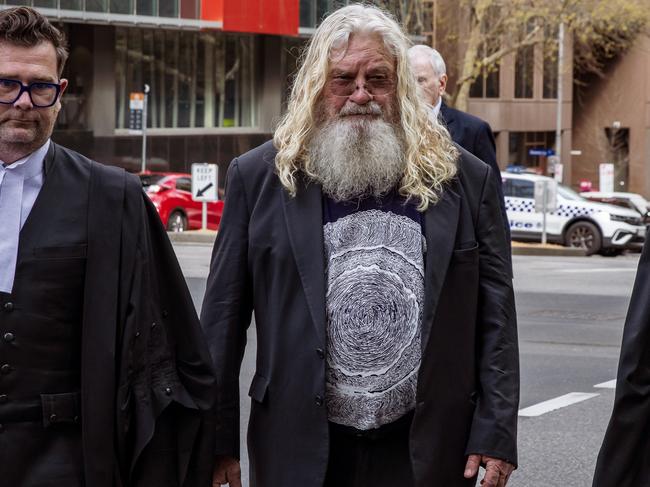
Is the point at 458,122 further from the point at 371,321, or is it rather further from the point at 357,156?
the point at 371,321

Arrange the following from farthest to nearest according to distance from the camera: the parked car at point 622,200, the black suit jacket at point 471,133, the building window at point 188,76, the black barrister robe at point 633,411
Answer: the building window at point 188,76 → the parked car at point 622,200 → the black suit jacket at point 471,133 → the black barrister robe at point 633,411

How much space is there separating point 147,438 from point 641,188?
224ft

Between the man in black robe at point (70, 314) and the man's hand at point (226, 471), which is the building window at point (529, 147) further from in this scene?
the man in black robe at point (70, 314)

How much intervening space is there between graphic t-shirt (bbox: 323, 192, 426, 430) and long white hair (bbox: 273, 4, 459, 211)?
17 cm

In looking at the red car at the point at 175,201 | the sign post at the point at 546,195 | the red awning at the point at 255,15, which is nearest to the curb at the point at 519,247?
the red car at the point at 175,201

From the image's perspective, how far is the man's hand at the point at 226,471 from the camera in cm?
391

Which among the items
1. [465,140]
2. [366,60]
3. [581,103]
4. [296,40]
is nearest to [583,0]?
[296,40]

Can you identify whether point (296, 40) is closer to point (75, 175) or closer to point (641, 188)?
point (641, 188)

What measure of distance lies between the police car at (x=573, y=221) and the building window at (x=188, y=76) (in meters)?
16.3

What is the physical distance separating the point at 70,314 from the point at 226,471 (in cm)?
77

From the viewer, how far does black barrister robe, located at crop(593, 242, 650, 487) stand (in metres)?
3.65

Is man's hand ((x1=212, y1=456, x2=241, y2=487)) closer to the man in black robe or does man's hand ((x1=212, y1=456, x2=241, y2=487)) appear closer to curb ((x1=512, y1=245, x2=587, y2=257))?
the man in black robe

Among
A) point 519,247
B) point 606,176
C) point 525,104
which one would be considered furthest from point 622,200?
point 525,104

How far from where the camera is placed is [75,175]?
139 inches
